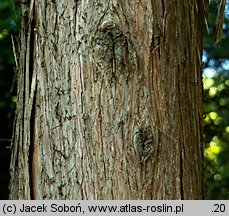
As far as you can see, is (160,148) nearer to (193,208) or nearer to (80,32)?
(193,208)

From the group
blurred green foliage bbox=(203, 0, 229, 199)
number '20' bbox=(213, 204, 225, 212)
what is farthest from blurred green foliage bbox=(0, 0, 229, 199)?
number '20' bbox=(213, 204, 225, 212)

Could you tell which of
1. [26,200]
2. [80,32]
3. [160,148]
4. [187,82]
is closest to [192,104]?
[187,82]

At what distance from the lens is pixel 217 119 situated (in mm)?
5520

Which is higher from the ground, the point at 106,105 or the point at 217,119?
the point at 217,119

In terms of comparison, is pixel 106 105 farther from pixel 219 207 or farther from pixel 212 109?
pixel 212 109

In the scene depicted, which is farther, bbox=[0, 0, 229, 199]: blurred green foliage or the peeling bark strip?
bbox=[0, 0, 229, 199]: blurred green foliage

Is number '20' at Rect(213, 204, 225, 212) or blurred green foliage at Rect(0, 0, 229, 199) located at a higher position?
blurred green foliage at Rect(0, 0, 229, 199)

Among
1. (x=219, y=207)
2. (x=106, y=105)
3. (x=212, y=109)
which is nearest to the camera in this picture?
(x=106, y=105)

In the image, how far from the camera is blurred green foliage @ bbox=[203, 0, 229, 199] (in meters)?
5.20

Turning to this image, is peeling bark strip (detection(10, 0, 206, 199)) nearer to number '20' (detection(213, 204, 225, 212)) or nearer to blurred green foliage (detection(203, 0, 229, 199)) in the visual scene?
number '20' (detection(213, 204, 225, 212))

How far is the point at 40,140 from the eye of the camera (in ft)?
6.45

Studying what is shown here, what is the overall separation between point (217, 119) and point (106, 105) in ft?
12.4

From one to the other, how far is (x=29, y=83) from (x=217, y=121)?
12.2ft

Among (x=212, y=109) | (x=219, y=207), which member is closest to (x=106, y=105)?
(x=219, y=207)
